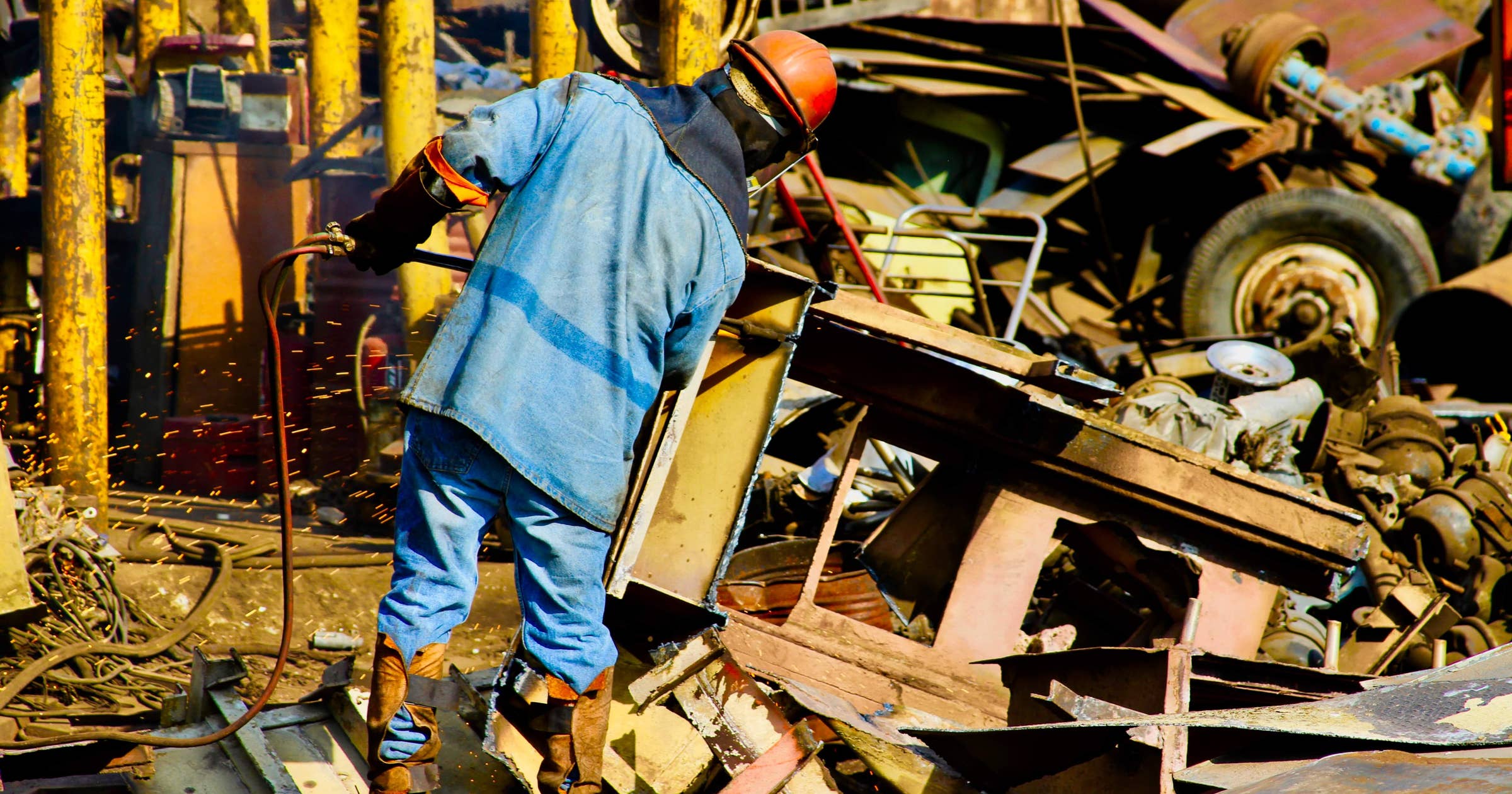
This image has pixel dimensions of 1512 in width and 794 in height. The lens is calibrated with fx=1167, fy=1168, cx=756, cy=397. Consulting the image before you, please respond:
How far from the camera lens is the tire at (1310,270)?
7801 millimetres

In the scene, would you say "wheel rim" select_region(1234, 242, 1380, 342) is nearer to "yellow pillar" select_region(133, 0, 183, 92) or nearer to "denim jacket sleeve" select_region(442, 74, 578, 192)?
"denim jacket sleeve" select_region(442, 74, 578, 192)

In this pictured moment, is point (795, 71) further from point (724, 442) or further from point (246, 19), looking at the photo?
point (246, 19)

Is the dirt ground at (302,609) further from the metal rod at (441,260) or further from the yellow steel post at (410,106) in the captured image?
the metal rod at (441,260)

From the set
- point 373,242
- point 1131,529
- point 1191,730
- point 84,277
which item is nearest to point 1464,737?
point 1191,730

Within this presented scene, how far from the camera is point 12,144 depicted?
29.8ft

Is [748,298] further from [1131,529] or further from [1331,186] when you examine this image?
[1331,186]

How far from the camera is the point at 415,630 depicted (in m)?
2.42

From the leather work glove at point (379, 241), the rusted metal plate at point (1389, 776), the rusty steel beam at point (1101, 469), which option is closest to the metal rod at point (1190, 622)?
the rusty steel beam at point (1101, 469)

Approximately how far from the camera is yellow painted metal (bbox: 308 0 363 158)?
851cm

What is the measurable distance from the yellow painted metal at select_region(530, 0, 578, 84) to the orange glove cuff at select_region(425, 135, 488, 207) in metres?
5.30

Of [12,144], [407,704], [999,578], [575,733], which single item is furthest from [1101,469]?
[12,144]

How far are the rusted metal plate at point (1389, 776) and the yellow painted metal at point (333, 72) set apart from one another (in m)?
7.77

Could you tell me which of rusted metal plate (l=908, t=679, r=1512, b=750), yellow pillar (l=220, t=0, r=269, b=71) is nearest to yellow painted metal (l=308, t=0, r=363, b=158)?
yellow pillar (l=220, t=0, r=269, b=71)

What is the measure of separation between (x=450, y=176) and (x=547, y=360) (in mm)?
426
